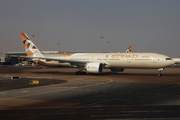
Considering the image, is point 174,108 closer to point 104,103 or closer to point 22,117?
point 104,103

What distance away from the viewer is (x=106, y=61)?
43062 mm

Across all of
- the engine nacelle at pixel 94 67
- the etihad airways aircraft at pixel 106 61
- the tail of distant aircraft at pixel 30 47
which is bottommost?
the engine nacelle at pixel 94 67

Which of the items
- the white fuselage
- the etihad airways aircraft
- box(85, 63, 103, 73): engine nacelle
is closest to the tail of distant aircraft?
the etihad airways aircraft

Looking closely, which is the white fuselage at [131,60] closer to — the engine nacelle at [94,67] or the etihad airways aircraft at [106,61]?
the etihad airways aircraft at [106,61]

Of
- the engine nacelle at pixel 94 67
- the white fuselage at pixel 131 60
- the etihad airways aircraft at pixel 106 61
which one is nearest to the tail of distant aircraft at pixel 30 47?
the etihad airways aircraft at pixel 106 61

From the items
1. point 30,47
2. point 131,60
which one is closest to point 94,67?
point 131,60

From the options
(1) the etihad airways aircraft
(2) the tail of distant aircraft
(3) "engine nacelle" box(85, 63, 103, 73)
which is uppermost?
(2) the tail of distant aircraft

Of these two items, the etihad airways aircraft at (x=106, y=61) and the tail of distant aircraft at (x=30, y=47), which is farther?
the tail of distant aircraft at (x=30, y=47)

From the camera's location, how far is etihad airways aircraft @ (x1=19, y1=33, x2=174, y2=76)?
3900 centimetres

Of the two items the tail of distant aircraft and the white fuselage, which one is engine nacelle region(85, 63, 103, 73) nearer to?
the white fuselage

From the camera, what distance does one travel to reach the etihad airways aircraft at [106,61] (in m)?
39.0

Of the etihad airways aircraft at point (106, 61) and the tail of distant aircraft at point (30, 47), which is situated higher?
the tail of distant aircraft at point (30, 47)

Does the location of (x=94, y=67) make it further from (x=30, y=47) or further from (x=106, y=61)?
(x=30, y=47)

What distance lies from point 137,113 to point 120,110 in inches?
46.4
